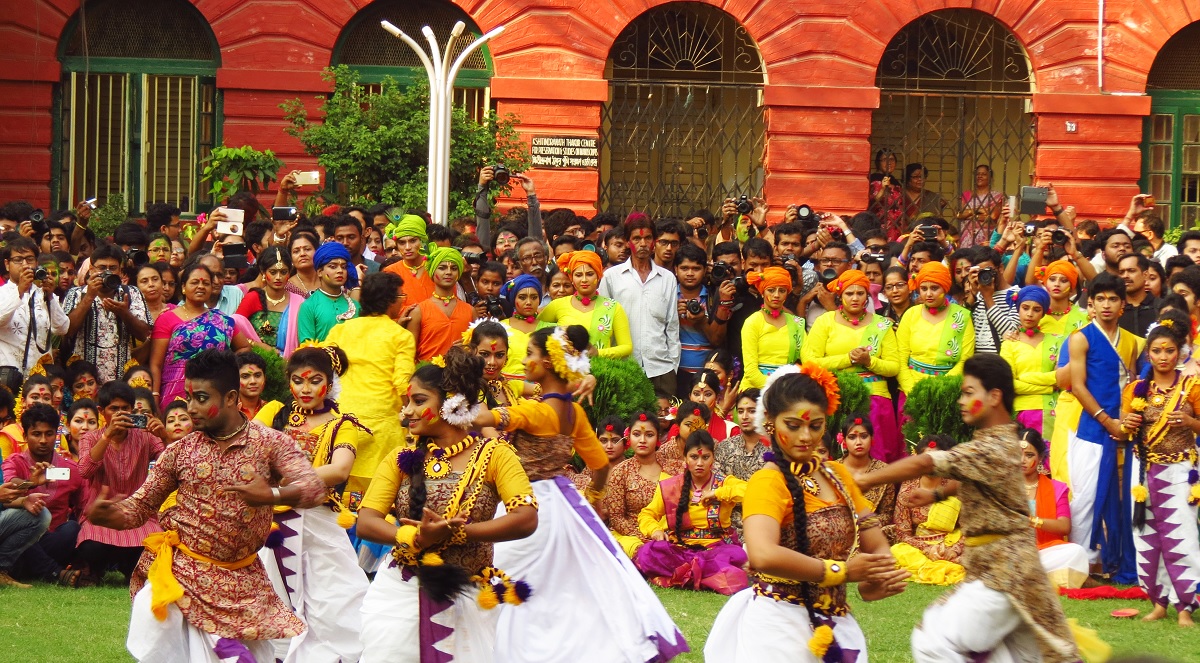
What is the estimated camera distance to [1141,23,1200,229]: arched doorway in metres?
20.3

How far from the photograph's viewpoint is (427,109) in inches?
642

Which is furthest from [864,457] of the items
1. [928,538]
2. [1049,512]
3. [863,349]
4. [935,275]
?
[935,275]

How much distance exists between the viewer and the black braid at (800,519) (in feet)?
18.2

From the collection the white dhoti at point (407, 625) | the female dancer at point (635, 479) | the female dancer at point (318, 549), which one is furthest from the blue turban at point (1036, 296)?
the white dhoti at point (407, 625)

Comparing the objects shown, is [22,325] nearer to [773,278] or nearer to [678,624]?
[678,624]

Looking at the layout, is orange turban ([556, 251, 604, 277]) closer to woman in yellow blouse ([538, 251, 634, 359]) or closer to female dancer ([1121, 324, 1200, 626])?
woman in yellow blouse ([538, 251, 634, 359])

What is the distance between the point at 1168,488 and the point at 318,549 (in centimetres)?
468

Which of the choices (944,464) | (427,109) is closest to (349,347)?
(944,464)

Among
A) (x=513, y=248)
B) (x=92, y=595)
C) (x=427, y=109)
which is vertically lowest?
(x=92, y=595)

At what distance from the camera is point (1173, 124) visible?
20.4 metres

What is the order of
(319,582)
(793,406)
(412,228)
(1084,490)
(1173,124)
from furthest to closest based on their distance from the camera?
(1173,124) → (412,228) → (1084,490) → (319,582) → (793,406)

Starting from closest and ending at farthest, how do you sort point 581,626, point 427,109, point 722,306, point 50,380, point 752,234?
point 581,626 < point 50,380 < point 722,306 < point 752,234 < point 427,109

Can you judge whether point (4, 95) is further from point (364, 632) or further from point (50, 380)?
point (364, 632)

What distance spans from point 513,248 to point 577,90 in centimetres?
701
